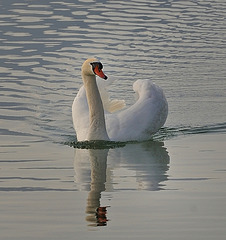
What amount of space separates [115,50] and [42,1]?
461 inches

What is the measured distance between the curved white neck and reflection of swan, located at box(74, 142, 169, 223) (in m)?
0.26

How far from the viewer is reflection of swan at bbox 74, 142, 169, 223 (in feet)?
34.6

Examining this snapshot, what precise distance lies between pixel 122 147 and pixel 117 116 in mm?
738

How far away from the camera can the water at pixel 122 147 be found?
29.5 ft

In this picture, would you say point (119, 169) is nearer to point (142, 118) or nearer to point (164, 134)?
point (142, 118)

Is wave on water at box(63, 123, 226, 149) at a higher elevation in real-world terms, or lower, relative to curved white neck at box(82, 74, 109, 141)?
lower

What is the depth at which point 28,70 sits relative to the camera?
2014cm

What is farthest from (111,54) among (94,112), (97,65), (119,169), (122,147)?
(119,169)

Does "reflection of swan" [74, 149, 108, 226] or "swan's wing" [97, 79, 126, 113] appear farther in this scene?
"swan's wing" [97, 79, 126, 113]

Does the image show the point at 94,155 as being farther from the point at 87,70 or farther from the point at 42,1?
the point at 42,1

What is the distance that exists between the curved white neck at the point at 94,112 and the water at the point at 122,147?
320 millimetres

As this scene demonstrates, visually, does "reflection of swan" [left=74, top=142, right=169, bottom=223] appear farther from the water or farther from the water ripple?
the water ripple

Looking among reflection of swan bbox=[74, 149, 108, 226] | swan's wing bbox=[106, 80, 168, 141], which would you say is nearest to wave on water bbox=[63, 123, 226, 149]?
swan's wing bbox=[106, 80, 168, 141]

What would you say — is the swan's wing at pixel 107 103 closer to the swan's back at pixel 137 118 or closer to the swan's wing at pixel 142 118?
the swan's back at pixel 137 118
